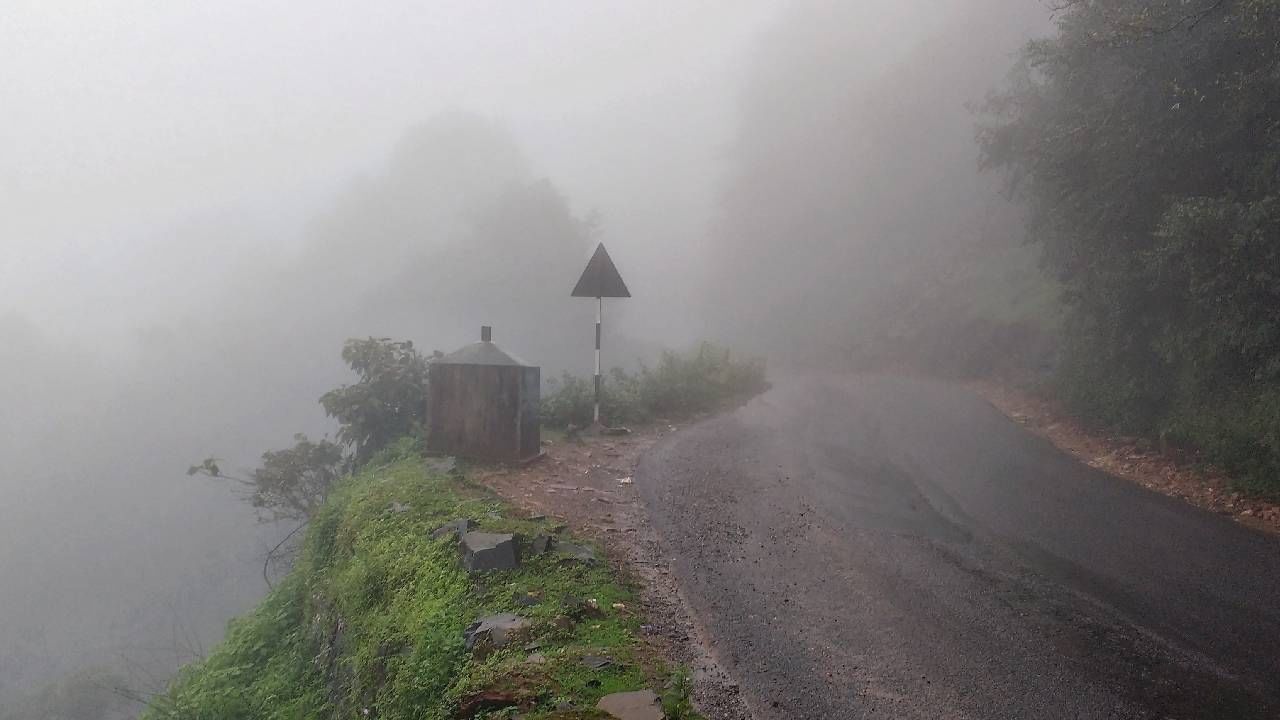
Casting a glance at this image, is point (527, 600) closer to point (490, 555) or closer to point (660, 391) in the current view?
point (490, 555)

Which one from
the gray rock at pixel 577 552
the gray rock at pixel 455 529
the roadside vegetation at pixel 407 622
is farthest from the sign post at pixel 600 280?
the gray rock at pixel 577 552

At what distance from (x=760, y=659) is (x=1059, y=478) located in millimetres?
6836

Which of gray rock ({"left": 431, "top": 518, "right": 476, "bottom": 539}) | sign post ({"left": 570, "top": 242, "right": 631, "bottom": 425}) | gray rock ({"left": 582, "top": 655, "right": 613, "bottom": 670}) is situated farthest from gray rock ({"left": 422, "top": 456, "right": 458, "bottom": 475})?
gray rock ({"left": 582, "top": 655, "right": 613, "bottom": 670})

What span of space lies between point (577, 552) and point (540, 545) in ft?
1.03

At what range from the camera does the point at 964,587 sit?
5.46m

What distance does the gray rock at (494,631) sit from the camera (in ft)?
14.1

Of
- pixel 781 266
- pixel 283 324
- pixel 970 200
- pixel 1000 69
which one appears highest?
pixel 1000 69

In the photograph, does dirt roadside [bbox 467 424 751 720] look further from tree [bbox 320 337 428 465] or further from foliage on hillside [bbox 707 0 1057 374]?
foliage on hillside [bbox 707 0 1057 374]

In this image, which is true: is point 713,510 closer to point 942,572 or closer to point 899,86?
point 942,572

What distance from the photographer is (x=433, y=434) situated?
9.50m

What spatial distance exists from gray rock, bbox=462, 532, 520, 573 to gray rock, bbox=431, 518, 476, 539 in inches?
15.8

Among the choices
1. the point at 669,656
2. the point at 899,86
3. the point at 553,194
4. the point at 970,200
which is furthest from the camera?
the point at 553,194

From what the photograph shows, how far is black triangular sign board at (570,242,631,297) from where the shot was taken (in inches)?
447

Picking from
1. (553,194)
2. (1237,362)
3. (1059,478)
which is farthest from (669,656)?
(553,194)
